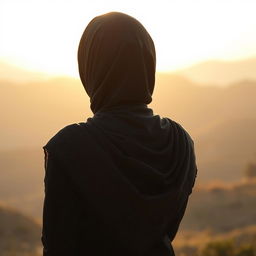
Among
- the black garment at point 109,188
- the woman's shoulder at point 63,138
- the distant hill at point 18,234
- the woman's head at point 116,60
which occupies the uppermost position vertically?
the woman's head at point 116,60

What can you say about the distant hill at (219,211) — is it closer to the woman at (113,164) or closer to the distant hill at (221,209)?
the distant hill at (221,209)

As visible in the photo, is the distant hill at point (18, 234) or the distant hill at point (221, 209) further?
the distant hill at point (221, 209)

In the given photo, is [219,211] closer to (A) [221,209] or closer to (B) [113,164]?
(A) [221,209]

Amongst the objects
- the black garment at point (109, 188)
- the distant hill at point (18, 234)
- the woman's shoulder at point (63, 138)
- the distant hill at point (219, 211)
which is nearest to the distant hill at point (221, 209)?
the distant hill at point (219, 211)

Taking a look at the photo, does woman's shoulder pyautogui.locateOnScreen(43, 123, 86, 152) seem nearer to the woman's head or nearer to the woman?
the woman

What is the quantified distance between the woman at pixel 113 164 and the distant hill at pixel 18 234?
14.7 metres

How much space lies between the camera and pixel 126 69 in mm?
2064

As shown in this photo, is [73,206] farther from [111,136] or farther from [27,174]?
[27,174]

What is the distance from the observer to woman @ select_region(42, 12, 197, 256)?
1967 millimetres

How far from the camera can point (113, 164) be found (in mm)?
1986

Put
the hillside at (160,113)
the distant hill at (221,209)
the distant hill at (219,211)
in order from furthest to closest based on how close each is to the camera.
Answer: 1. the hillside at (160,113)
2. the distant hill at (221,209)
3. the distant hill at (219,211)

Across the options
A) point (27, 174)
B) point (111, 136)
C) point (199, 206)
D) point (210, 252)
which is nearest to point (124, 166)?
point (111, 136)

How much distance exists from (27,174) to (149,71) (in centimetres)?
6973

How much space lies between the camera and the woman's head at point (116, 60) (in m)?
2.03
